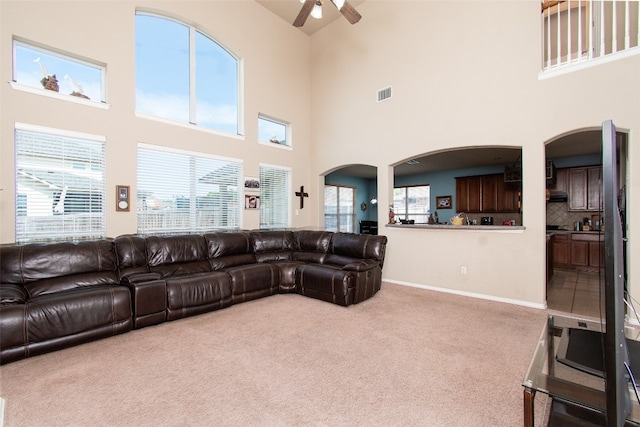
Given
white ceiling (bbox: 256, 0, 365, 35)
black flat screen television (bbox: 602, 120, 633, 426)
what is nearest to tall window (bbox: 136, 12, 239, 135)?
white ceiling (bbox: 256, 0, 365, 35)

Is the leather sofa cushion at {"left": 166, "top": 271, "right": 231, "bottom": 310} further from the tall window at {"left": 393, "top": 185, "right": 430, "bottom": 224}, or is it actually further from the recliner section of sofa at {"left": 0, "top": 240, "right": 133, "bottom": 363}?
the tall window at {"left": 393, "top": 185, "right": 430, "bottom": 224}

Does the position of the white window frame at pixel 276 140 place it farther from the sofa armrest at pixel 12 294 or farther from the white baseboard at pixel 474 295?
the sofa armrest at pixel 12 294

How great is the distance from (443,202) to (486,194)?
1.29 m

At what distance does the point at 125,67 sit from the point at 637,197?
685cm

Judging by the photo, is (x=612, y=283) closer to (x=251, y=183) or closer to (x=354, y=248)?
(x=354, y=248)

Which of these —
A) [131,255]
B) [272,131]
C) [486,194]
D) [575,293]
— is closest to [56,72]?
[131,255]

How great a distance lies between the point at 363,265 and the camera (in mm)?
4312

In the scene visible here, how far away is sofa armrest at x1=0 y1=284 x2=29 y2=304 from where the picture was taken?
104 inches

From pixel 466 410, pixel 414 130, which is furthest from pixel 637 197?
pixel 466 410

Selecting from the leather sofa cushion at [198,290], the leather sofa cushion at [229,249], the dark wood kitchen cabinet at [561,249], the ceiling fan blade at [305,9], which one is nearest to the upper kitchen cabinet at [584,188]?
the dark wood kitchen cabinet at [561,249]

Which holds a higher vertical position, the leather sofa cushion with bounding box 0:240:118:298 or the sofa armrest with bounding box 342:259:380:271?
the leather sofa cushion with bounding box 0:240:118:298

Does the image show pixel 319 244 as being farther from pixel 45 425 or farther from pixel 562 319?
pixel 45 425

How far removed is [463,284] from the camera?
4660 mm

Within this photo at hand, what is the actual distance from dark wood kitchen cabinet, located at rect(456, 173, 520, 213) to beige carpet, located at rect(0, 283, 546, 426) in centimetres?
534
